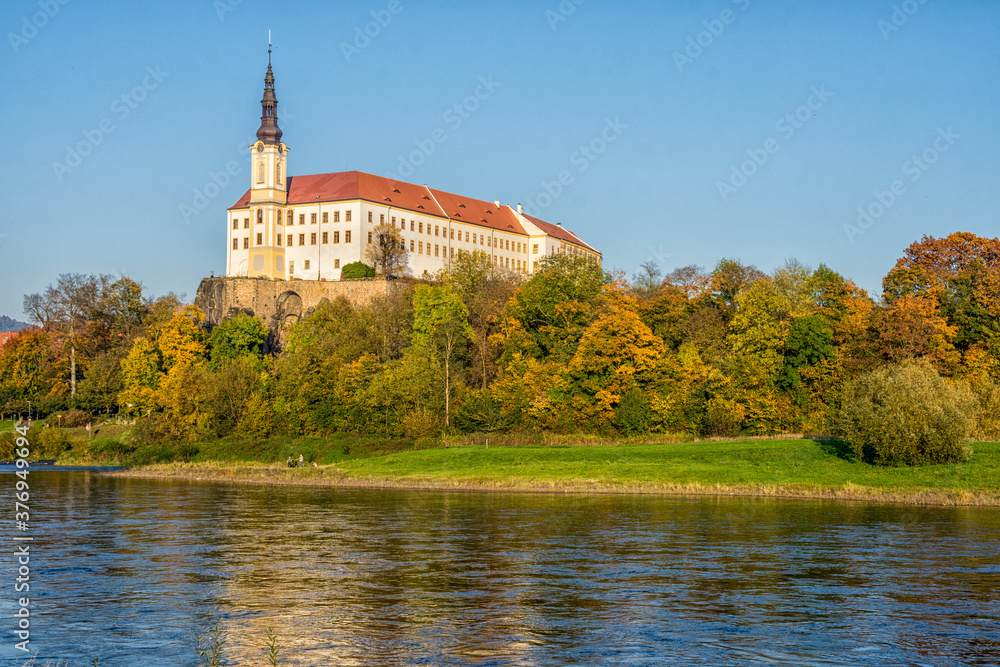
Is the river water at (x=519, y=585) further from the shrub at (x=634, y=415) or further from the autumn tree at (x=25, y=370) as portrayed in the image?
the autumn tree at (x=25, y=370)

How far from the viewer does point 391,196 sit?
110 meters

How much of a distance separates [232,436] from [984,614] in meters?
55.5

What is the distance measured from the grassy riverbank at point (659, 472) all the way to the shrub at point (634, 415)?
250 cm

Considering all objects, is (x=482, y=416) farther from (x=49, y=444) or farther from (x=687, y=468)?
(x=49, y=444)

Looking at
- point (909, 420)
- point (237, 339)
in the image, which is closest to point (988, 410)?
point (909, 420)

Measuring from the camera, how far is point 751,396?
62000mm

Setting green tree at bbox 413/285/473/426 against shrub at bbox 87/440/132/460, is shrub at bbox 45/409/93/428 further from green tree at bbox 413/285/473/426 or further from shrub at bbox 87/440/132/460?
green tree at bbox 413/285/473/426

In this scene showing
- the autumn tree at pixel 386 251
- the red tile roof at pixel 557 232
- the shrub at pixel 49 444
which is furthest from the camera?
the red tile roof at pixel 557 232

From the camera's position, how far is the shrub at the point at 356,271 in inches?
3804

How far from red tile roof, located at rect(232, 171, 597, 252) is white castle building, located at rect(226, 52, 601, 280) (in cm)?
13

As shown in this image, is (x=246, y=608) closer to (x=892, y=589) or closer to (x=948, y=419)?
(x=892, y=589)

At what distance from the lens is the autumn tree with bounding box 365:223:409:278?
101625mm

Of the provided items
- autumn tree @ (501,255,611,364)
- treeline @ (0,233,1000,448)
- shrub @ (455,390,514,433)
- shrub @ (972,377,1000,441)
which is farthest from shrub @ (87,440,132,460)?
shrub @ (972,377,1000,441)

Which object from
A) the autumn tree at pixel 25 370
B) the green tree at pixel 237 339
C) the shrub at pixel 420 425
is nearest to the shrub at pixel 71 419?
the autumn tree at pixel 25 370
